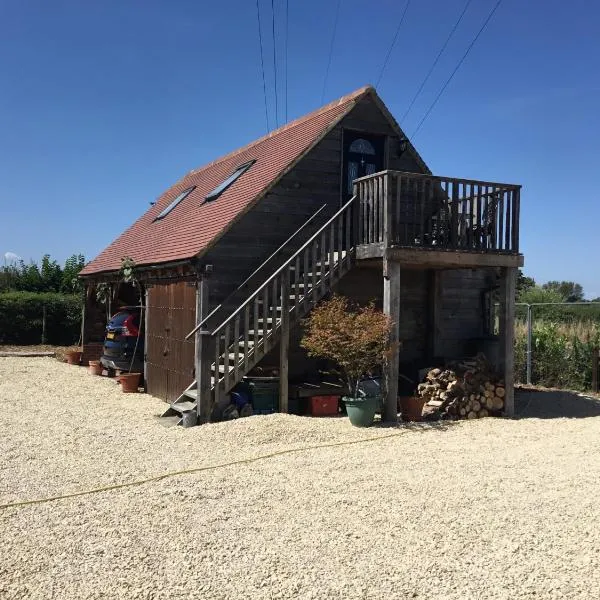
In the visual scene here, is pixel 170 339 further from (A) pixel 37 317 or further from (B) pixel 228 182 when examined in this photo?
(A) pixel 37 317

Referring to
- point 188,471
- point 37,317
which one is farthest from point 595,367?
point 37,317

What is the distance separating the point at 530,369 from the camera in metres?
14.8

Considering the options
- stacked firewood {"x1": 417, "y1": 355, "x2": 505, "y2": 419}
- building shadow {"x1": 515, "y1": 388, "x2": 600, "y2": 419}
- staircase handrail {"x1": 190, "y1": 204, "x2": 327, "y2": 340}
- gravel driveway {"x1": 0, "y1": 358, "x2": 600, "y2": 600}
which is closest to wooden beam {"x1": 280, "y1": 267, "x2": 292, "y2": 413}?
gravel driveway {"x1": 0, "y1": 358, "x2": 600, "y2": 600}

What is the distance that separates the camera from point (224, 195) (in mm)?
13711

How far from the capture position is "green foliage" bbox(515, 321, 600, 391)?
14.4 metres

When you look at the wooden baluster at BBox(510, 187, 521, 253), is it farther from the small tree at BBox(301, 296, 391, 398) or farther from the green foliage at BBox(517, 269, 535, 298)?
the green foliage at BBox(517, 269, 535, 298)

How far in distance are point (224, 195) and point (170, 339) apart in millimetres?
3285

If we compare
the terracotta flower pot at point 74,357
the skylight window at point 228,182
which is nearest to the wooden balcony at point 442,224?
the skylight window at point 228,182

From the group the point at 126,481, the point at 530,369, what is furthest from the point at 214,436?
the point at 530,369

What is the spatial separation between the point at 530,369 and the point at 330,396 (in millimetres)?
6257

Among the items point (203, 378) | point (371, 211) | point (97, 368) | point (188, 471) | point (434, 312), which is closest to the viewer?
point (188, 471)

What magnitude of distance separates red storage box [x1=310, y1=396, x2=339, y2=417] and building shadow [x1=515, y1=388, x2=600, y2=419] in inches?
118

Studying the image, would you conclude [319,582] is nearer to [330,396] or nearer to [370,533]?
[370,533]

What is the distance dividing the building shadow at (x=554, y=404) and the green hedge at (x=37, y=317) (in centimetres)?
1715
